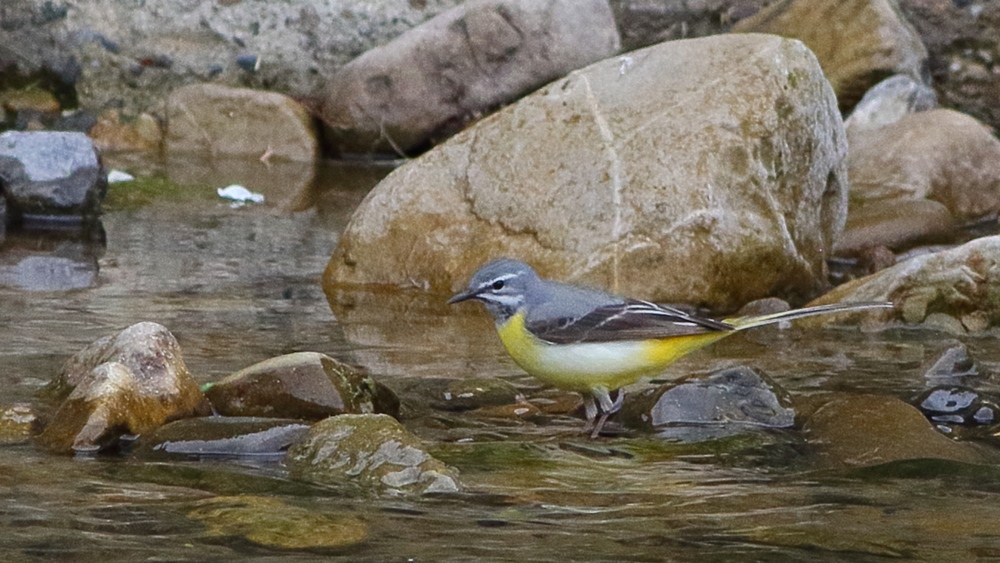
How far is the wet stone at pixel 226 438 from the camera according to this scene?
5.02 m

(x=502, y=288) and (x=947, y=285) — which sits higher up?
(x=502, y=288)

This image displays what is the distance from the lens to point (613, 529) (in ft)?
13.6

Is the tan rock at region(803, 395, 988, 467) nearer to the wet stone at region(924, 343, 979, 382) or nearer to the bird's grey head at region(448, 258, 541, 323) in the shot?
the wet stone at region(924, 343, 979, 382)

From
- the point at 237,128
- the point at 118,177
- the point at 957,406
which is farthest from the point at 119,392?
the point at 237,128

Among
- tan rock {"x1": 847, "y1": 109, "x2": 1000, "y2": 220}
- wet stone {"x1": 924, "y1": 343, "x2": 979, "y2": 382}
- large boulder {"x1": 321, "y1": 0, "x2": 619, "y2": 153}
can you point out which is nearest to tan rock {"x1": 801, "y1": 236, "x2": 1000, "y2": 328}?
wet stone {"x1": 924, "y1": 343, "x2": 979, "y2": 382}

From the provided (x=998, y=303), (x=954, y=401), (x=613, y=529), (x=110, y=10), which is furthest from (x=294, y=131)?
(x=613, y=529)

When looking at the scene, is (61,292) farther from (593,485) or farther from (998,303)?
(998,303)

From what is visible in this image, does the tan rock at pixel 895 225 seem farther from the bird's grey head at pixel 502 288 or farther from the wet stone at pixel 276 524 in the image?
the wet stone at pixel 276 524

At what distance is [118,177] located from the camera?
12125 millimetres

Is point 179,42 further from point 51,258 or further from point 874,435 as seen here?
point 874,435

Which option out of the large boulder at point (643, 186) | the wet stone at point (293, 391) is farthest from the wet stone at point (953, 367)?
the wet stone at point (293, 391)

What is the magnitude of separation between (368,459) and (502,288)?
4.69 feet

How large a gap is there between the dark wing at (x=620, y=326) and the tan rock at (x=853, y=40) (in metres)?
8.13

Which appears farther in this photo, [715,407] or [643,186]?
[643,186]
